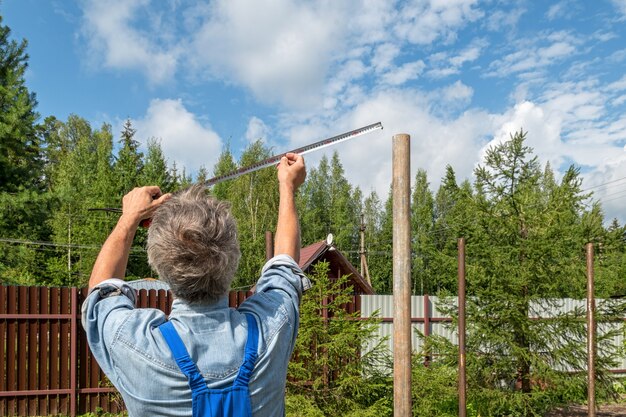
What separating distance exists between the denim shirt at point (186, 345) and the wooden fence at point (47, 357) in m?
7.22

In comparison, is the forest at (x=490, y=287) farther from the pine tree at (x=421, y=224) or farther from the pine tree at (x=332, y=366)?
the pine tree at (x=421, y=224)

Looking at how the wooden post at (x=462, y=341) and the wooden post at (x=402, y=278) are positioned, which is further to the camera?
the wooden post at (x=462, y=341)

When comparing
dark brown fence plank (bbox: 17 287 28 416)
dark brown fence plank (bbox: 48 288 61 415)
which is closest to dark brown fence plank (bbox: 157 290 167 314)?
dark brown fence plank (bbox: 48 288 61 415)

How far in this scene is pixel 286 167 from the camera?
151cm

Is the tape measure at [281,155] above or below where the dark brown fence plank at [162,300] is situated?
above

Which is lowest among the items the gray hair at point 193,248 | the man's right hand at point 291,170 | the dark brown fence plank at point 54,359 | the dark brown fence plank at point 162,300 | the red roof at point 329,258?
the dark brown fence plank at point 54,359

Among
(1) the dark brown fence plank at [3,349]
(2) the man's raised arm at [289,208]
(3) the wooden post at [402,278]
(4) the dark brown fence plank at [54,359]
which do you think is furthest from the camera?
(4) the dark brown fence plank at [54,359]

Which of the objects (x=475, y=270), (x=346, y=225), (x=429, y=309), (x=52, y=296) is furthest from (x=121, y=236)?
(x=346, y=225)

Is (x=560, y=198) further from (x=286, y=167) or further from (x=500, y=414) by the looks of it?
(x=286, y=167)

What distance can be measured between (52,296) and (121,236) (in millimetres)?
7527

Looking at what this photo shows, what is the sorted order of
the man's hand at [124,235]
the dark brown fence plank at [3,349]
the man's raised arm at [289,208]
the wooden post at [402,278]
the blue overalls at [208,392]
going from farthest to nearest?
the dark brown fence plank at [3,349] → the wooden post at [402,278] → the man's raised arm at [289,208] → the man's hand at [124,235] → the blue overalls at [208,392]

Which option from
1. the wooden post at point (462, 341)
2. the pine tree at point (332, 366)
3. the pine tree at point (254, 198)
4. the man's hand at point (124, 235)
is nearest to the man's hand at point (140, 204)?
the man's hand at point (124, 235)

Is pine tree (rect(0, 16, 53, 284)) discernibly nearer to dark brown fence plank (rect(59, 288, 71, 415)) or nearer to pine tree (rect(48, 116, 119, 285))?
pine tree (rect(48, 116, 119, 285))

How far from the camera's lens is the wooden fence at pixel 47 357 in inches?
299
